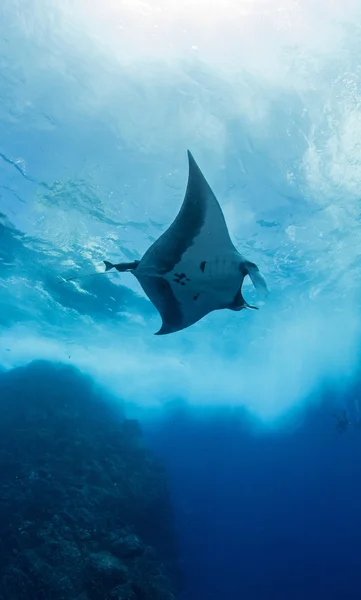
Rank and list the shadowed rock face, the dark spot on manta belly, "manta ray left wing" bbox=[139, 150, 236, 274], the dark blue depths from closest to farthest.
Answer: "manta ray left wing" bbox=[139, 150, 236, 274]
the dark spot on manta belly
the shadowed rock face
the dark blue depths

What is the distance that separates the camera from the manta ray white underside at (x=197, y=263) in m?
3.67

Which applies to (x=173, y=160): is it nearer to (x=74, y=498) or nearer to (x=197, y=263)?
(x=197, y=263)

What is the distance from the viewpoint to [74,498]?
13.0 meters

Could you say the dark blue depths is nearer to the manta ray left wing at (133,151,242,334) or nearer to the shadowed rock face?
the shadowed rock face

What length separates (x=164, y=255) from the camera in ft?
13.3

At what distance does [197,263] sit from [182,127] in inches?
301

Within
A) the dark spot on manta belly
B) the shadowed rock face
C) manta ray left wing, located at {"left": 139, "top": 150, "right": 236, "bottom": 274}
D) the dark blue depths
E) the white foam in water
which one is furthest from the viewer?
the dark blue depths

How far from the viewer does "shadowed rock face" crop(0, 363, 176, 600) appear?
370 inches

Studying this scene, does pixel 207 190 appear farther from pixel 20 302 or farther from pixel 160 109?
pixel 20 302

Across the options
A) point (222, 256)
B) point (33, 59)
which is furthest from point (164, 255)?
point (33, 59)

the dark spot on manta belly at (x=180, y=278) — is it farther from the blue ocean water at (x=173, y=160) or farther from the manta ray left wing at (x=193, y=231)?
the blue ocean water at (x=173, y=160)

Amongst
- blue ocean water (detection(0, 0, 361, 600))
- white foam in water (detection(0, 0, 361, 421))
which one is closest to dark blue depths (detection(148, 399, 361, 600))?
blue ocean water (detection(0, 0, 361, 600))

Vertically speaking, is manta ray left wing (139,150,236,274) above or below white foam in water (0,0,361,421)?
below

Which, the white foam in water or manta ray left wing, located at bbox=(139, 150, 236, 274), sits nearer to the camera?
manta ray left wing, located at bbox=(139, 150, 236, 274)
